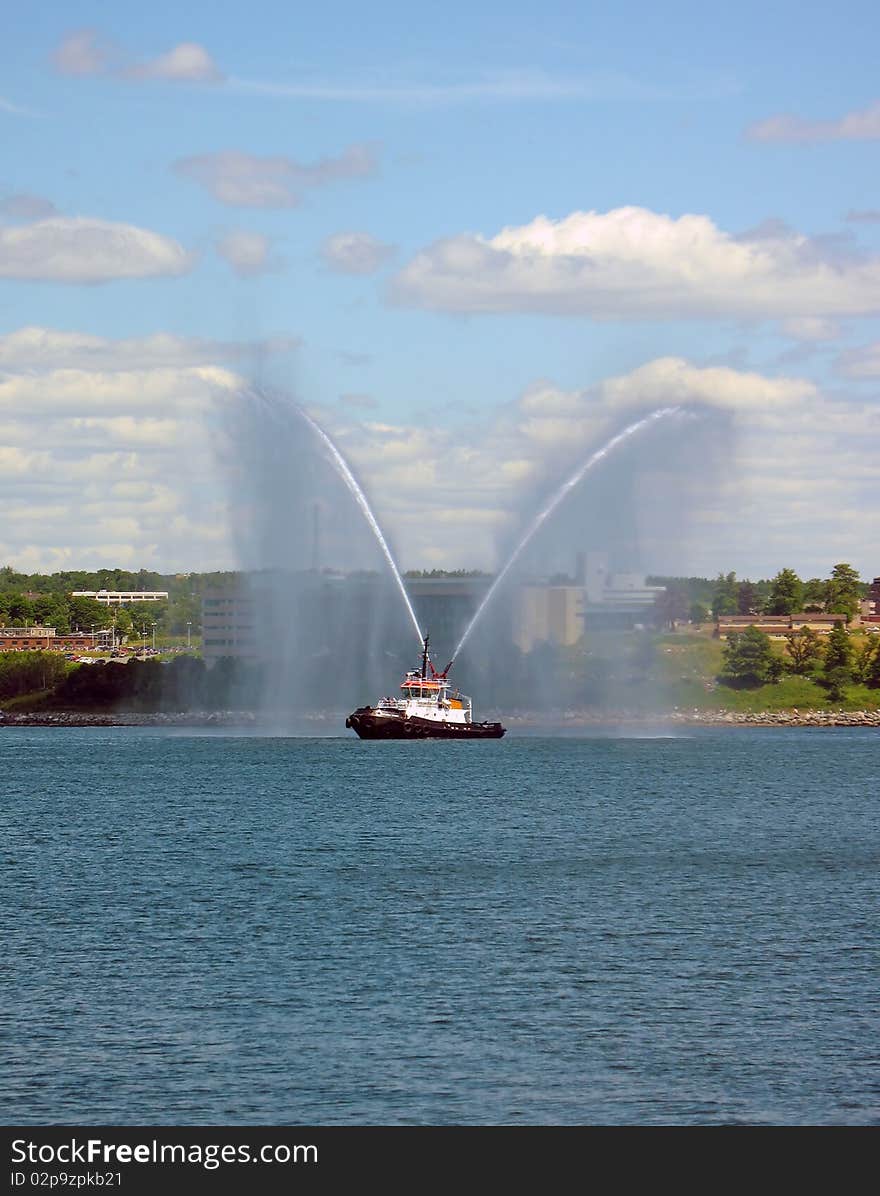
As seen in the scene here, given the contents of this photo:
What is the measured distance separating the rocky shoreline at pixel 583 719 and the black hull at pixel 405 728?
42607mm

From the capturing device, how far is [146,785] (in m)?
92.8

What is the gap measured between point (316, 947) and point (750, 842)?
93.4 ft

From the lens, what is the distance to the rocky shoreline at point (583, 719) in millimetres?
174375

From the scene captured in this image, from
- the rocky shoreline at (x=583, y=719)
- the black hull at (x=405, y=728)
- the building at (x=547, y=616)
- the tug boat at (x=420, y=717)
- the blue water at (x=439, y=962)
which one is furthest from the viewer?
the rocky shoreline at (x=583, y=719)

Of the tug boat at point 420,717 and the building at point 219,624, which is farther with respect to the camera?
the building at point 219,624

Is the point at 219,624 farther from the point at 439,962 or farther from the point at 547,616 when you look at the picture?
the point at 439,962

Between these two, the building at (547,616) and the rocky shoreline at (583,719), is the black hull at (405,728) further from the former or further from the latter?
the rocky shoreline at (583,719)

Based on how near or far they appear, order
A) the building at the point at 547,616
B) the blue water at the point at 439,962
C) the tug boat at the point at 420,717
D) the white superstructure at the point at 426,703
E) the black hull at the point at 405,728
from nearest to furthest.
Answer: the blue water at the point at 439,962, the black hull at the point at 405,728, the tug boat at the point at 420,717, the white superstructure at the point at 426,703, the building at the point at 547,616

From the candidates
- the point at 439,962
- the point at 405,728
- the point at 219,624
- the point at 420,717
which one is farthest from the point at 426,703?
the point at 439,962

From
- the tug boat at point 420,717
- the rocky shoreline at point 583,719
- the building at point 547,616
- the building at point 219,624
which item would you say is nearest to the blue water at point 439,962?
the tug boat at point 420,717

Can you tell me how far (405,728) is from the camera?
124688 mm

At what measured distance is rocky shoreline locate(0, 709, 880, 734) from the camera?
6865 inches

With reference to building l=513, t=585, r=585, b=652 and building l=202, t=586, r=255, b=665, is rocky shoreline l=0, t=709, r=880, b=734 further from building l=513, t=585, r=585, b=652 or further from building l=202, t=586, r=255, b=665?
building l=513, t=585, r=585, b=652
